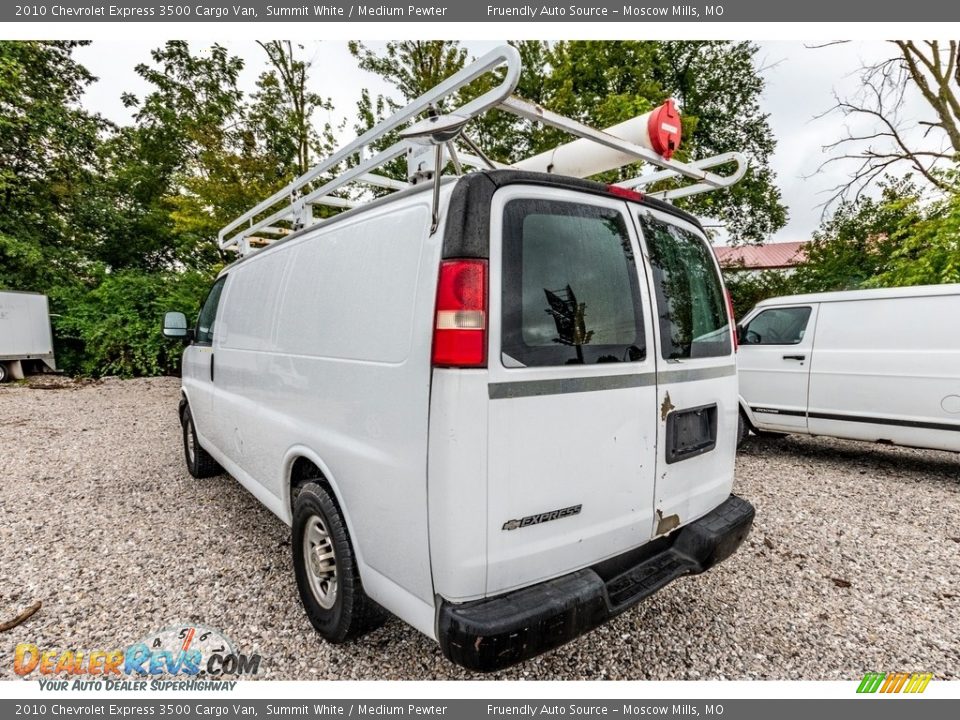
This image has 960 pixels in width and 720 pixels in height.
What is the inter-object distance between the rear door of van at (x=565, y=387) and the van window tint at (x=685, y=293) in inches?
5.5

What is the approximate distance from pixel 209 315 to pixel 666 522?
406 centimetres

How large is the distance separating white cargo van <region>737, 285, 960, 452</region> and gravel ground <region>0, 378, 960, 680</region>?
61 centimetres

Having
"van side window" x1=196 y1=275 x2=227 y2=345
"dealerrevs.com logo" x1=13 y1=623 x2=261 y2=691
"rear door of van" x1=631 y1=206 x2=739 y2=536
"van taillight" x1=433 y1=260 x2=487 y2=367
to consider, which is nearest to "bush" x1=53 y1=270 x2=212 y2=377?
"van side window" x1=196 y1=275 x2=227 y2=345

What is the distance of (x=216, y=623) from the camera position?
253cm

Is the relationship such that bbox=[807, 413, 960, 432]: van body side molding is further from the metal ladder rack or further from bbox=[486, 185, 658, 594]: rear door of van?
bbox=[486, 185, 658, 594]: rear door of van

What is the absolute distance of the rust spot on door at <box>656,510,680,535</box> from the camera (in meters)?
2.09

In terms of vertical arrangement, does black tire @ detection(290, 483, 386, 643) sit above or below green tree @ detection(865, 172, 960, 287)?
below

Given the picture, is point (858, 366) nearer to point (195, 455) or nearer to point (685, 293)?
point (685, 293)

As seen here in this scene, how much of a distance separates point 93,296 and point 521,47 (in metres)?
14.1

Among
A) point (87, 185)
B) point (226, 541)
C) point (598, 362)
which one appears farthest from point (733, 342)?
point (87, 185)

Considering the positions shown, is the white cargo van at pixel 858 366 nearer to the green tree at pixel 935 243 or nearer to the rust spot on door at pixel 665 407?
the green tree at pixel 935 243

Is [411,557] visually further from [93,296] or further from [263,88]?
[93,296]

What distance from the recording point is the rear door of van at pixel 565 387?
163 cm

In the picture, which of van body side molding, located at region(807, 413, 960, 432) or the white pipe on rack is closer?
the white pipe on rack
